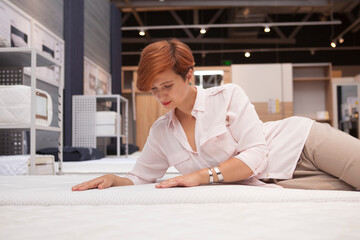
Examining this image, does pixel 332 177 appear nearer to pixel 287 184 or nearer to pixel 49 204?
pixel 287 184

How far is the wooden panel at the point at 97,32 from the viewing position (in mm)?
5980

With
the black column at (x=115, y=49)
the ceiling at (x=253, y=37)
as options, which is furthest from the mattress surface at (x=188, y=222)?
the ceiling at (x=253, y=37)

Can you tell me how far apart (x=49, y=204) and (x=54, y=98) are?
395 centimetres

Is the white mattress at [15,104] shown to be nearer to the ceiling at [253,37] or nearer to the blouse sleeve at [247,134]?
the blouse sleeve at [247,134]

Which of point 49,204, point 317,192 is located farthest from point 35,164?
point 317,192

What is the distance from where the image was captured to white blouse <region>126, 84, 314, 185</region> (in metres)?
1.21

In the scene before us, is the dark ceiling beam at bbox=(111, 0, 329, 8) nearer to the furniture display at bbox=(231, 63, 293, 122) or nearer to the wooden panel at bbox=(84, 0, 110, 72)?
the wooden panel at bbox=(84, 0, 110, 72)

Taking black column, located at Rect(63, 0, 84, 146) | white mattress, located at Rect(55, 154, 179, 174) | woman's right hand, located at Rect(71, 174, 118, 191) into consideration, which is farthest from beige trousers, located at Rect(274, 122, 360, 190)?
black column, located at Rect(63, 0, 84, 146)

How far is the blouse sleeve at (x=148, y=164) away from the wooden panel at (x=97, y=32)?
479 centimetres

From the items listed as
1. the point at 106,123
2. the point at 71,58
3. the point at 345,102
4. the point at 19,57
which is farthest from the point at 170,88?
the point at 345,102

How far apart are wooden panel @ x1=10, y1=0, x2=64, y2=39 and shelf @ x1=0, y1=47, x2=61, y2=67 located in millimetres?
1073

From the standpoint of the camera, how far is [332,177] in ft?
4.06

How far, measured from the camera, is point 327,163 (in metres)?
1.21

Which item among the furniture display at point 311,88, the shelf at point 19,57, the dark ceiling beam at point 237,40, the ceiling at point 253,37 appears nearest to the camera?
the shelf at point 19,57
